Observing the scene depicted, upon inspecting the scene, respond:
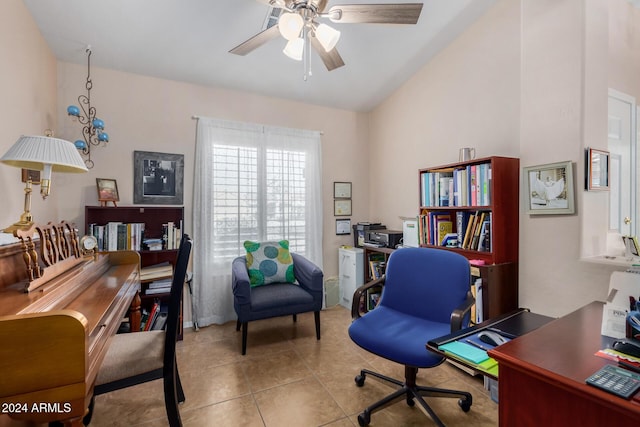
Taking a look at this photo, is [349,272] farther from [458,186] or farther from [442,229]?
[458,186]

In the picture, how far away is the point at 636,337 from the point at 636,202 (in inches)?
67.2

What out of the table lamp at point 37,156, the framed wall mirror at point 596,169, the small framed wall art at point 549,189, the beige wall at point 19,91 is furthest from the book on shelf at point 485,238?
the beige wall at point 19,91

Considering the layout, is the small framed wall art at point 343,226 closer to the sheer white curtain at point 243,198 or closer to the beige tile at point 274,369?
the sheer white curtain at point 243,198

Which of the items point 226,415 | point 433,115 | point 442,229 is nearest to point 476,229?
point 442,229

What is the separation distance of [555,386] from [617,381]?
0.14 meters

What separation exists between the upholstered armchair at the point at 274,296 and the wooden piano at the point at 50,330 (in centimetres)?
100

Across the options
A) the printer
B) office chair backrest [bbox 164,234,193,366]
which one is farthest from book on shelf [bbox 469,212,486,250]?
office chair backrest [bbox 164,234,193,366]

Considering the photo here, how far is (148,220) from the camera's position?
2.72m

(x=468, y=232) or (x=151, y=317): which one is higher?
(x=468, y=232)

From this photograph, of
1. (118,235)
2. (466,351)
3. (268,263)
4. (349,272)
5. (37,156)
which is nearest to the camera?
(466,351)

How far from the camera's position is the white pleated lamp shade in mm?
1260

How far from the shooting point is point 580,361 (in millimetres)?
863

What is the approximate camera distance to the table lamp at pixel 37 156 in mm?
1256

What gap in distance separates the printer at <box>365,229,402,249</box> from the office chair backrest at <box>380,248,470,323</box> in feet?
3.21
